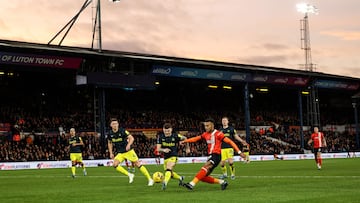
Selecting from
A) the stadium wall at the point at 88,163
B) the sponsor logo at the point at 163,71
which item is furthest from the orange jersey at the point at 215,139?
the sponsor logo at the point at 163,71

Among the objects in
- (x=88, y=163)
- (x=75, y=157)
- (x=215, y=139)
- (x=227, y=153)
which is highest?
(x=215, y=139)

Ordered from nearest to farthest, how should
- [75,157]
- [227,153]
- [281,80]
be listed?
[227,153], [75,157], [281,80]

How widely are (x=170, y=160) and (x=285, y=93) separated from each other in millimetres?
71309

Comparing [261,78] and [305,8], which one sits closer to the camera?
[261,78]

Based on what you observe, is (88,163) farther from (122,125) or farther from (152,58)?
(122,125)

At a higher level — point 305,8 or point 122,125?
point 305,8

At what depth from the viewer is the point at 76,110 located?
65312 millimetres

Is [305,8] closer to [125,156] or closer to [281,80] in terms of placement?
[281,80]

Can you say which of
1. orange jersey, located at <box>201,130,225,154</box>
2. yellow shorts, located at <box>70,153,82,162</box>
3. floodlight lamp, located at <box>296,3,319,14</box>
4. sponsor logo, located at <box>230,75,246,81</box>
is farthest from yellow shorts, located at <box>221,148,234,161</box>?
floodlight lamp, located at <box>296,3,319,14</box>

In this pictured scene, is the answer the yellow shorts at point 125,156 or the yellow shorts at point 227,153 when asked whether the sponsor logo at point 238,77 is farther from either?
the yellow shorts at point 125,156

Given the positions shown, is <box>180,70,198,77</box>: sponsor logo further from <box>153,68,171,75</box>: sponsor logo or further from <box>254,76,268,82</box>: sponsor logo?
<box>254,76,268,82</box>: sponsor logo

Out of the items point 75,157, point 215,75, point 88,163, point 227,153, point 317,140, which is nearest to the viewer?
point 227,153

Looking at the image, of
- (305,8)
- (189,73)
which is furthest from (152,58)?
(305,8)

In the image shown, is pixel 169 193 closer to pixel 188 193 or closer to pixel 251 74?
pixel 188 193
